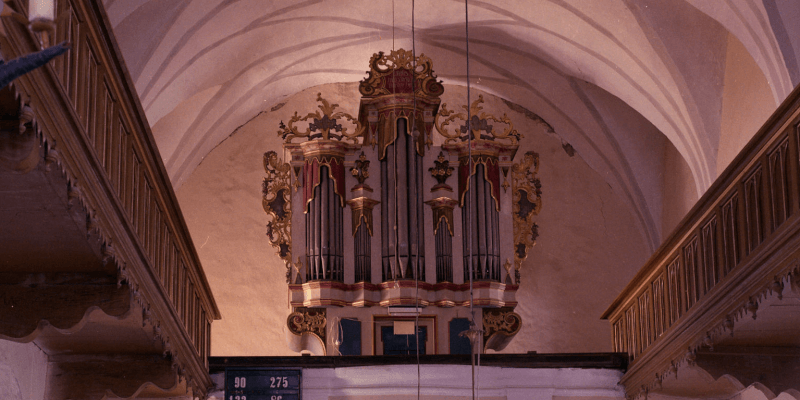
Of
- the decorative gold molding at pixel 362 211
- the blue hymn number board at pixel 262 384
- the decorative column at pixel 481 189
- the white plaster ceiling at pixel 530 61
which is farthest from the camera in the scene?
the decorative gold molding at pixel 362 211

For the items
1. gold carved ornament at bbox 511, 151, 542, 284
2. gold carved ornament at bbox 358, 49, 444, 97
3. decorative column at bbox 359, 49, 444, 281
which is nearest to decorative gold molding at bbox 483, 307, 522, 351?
gold carved ornament at bbox 511, 151, 542, 284

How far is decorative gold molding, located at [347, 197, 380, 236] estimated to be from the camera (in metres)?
12.3

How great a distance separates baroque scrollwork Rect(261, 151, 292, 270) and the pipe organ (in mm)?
17

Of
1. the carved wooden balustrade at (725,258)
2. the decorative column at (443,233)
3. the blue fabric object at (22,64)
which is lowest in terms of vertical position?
the blue fabric object at (22,64)

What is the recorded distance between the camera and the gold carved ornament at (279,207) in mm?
12680

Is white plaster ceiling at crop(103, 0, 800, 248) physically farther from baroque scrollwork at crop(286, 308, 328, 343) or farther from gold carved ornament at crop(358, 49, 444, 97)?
baroque scrollwork at crop(286, 308, 328, 343)

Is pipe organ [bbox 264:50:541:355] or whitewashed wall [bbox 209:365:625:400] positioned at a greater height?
pipe organ [bbox 264:50:541:355]

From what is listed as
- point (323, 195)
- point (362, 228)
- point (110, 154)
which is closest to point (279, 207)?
point (323, 195)

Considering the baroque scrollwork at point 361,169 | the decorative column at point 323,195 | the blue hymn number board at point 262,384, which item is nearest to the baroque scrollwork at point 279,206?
the decorative column at point 323,195

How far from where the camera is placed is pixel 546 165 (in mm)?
15344

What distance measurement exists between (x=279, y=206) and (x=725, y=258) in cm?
717

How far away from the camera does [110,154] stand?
17.6 feet

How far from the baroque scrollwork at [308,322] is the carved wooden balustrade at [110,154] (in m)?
3.58

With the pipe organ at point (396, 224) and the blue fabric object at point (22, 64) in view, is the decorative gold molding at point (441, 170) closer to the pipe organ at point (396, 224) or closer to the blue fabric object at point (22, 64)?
the pipe organ at point (396, 224)
